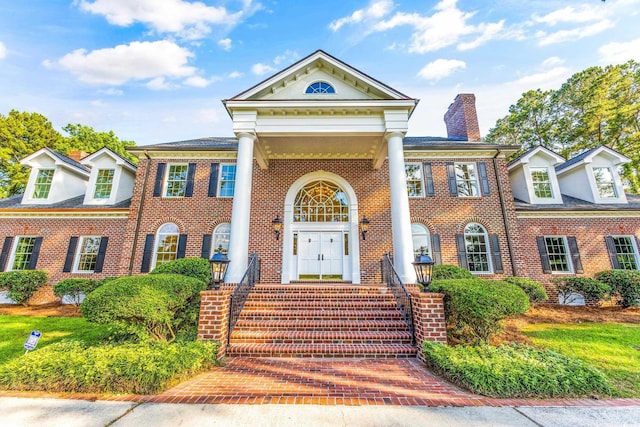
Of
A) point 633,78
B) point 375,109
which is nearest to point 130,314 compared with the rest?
point 375,109

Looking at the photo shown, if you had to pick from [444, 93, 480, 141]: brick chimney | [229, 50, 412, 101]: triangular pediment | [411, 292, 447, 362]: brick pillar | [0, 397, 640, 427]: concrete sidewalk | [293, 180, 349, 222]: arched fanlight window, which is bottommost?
[0, 397, 640, 427]: concrete sidewalk

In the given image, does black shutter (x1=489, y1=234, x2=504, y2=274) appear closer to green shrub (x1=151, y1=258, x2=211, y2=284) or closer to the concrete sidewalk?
the concrete sidewalk

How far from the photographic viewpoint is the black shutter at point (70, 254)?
34.7 ft

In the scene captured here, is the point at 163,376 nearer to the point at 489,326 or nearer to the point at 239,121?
the point at 489,326

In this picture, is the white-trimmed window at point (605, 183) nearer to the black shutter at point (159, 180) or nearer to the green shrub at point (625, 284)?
the green shrub at point (625, 284)

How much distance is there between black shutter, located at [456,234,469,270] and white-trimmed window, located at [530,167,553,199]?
4474 millimetres

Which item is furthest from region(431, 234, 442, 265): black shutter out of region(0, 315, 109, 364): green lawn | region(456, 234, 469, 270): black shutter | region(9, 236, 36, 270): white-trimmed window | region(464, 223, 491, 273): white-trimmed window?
region(9, 236, 36, 270): white-trimmed window

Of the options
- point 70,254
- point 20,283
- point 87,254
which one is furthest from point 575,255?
point 20,283

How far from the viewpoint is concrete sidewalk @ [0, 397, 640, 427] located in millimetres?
2559

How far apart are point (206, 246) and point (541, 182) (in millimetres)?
14708

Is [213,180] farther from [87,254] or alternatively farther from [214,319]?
[214,319]

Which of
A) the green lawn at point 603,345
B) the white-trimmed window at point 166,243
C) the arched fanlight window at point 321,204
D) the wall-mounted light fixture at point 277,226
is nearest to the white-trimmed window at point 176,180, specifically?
the white-trimmed window at point 166,243

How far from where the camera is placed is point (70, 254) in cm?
1070

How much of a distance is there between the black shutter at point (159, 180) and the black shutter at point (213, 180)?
207 cm
